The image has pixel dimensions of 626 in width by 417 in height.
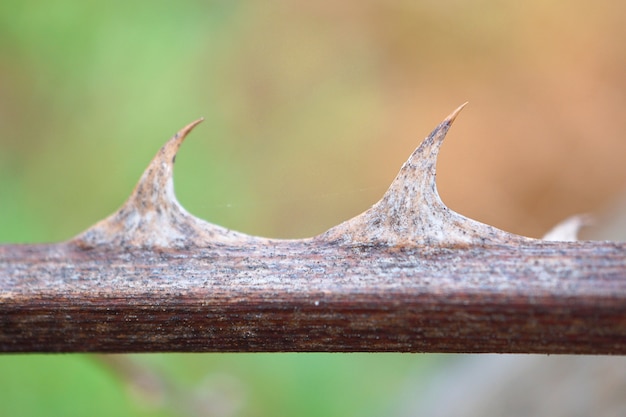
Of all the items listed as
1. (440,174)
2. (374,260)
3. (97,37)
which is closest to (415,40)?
(440,174)

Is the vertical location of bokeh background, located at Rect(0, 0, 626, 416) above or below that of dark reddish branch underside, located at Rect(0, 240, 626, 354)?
above

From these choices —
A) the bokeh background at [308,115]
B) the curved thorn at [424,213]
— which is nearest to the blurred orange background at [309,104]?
the bokeh background at [308,115]

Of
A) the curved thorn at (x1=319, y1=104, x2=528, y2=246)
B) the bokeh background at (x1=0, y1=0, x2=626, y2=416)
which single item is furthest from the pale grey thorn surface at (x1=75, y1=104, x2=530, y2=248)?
the bokeh background at (x1=0, y1=0, x2=626, y2=416)

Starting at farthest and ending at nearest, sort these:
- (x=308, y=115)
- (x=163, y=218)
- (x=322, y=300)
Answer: (x=308, y=115)
(x=163, y=218)
(x=322, y=300)

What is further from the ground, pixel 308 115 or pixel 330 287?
pixel 308 115

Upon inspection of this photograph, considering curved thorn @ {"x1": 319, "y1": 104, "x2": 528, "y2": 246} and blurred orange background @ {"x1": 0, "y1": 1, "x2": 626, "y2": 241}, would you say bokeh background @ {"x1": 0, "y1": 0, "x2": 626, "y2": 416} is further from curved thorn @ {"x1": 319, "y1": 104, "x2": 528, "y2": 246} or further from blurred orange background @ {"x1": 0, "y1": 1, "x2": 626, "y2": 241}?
curved thorn @ {"x1": 319, "y1": 104, "x2": 528, "y2": 246}

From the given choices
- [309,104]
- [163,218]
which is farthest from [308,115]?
[163,218]

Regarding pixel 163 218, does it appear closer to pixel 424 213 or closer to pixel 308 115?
pixel 424 213

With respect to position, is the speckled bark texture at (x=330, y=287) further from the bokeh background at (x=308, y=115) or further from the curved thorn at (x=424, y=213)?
the bokeh background at (x=308, y=115)
